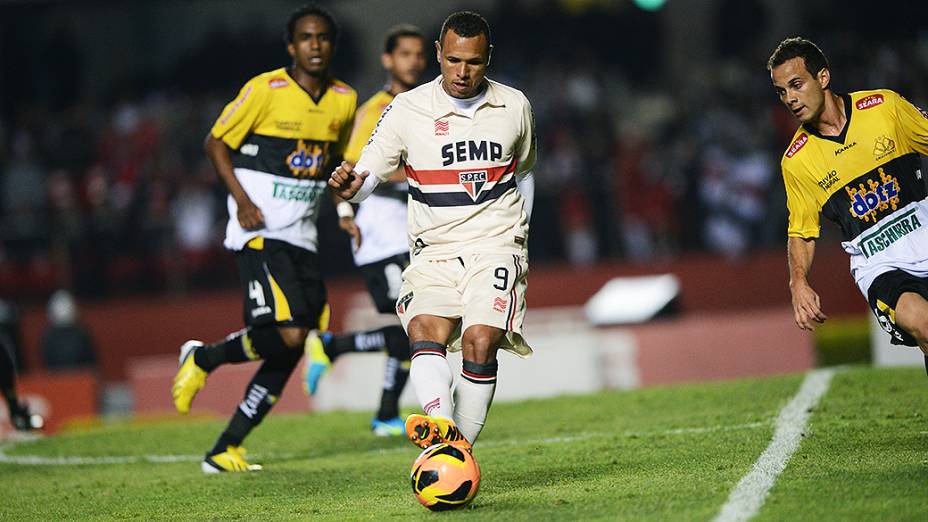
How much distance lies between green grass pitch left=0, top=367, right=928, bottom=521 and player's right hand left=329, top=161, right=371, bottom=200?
5.00 feet

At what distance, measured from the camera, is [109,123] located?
73.5 feet

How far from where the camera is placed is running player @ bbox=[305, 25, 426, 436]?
9484 millimetres

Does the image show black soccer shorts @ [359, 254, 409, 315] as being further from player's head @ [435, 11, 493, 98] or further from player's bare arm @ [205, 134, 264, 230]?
player's head @ [435, 11, 493, 98]

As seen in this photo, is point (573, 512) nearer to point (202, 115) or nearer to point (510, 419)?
point (510, 419)

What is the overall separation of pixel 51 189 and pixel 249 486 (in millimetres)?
14327

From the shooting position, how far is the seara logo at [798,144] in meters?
6.88

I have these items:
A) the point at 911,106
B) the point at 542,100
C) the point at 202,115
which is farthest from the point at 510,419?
the point at 202,115

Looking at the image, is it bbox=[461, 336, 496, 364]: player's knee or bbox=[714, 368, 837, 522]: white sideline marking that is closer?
bbox=[714, 368, 837, 522]: white sideline marking

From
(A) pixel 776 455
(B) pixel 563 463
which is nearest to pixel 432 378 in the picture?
(B) pixel 563 463

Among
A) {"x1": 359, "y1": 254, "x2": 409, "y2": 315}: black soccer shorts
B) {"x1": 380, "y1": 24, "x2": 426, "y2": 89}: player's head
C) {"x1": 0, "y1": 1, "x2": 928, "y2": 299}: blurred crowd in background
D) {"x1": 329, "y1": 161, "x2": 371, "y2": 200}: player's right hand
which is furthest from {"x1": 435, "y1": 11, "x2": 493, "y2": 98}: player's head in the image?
{"x1": 0, "y1": 1, "x2": 928, "y2": 299}: blurred crowd in background

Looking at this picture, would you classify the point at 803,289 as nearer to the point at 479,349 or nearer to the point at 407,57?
the point at 479,349

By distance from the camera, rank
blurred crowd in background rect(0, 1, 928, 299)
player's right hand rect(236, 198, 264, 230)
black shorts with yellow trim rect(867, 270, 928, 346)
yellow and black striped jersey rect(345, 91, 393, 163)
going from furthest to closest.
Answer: blurred crowd in background rect(0, 1, 928, 299) → yellow and black striped jersey rect(345, 91, 393, 163) → player's right hand rect(236, 198, 264, 230) → black shorts with yellow trim rect(867, 270, 928, 346)

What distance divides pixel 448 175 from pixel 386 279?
10.7 feet

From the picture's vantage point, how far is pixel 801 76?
6727 millimetres
